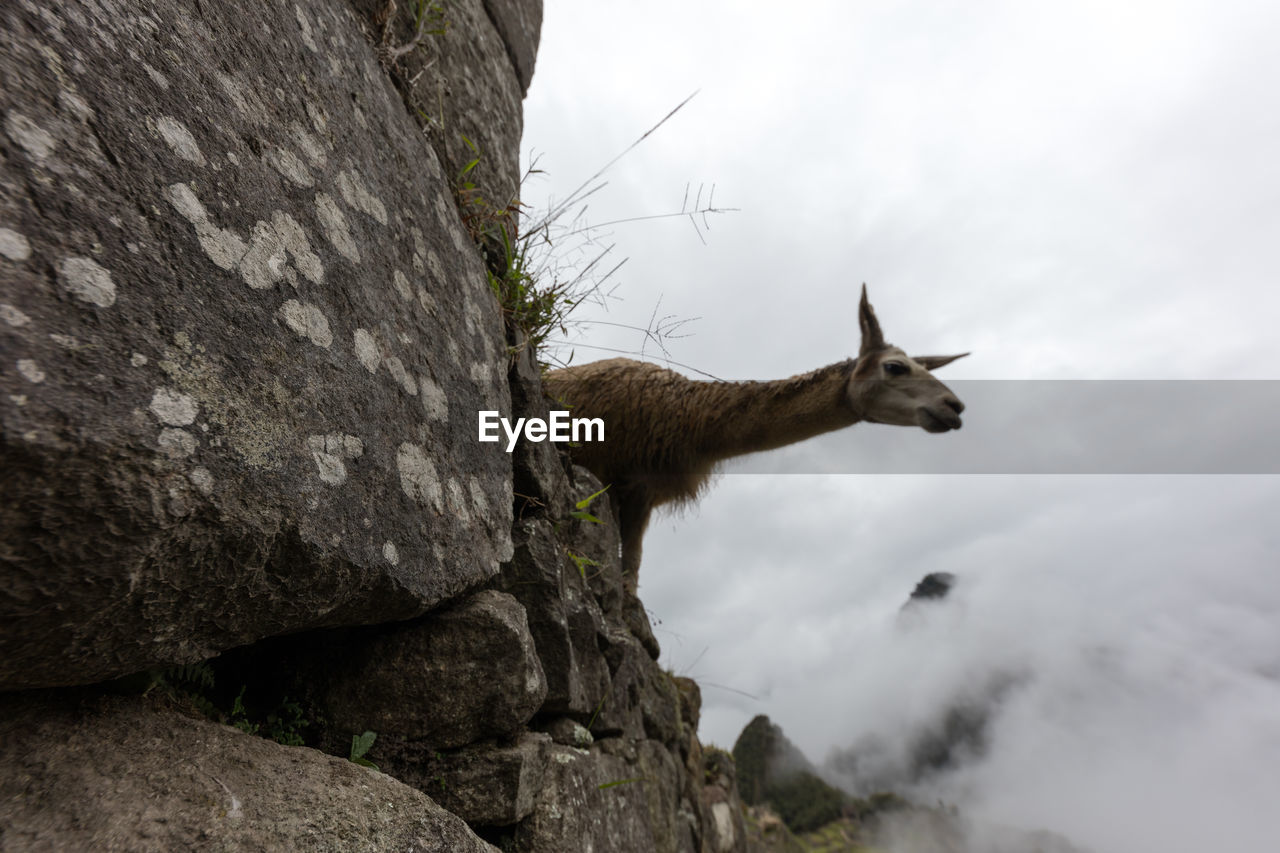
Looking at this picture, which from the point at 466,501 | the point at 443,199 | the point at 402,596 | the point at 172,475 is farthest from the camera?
the point at 443,199

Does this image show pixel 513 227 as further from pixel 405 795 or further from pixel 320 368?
pixel 405 795

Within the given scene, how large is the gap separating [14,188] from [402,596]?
3.43 feet

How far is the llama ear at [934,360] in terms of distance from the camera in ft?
19.6

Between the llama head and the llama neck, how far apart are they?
0.14 metres

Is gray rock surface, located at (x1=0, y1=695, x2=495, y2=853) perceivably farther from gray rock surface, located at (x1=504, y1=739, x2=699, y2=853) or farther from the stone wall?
gray rock surface, located at (x1=504, y1=739, x2=699, y2=853)

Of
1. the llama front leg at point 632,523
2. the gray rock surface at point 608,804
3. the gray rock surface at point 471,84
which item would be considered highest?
the gray rock surface at point 471,84

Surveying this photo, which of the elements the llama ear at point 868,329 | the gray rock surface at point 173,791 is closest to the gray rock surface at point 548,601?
the gray rock surface at point 173,791

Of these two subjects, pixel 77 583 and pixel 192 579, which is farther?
pixel 192 579

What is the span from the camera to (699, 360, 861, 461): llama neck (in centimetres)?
500

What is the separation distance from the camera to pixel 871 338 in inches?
225

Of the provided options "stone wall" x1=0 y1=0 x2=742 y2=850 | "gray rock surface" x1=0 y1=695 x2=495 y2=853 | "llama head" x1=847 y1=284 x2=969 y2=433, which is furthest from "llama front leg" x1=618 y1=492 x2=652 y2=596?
"gray rock surface" x1=0 y1=695 x2=495 y2=853

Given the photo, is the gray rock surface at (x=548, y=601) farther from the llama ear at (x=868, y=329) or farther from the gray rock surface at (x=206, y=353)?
the llama ear at (x=868, y=329)

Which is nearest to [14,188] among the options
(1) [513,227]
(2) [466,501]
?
(2) [466,501]

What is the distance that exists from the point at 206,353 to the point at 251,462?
8.2 inches
